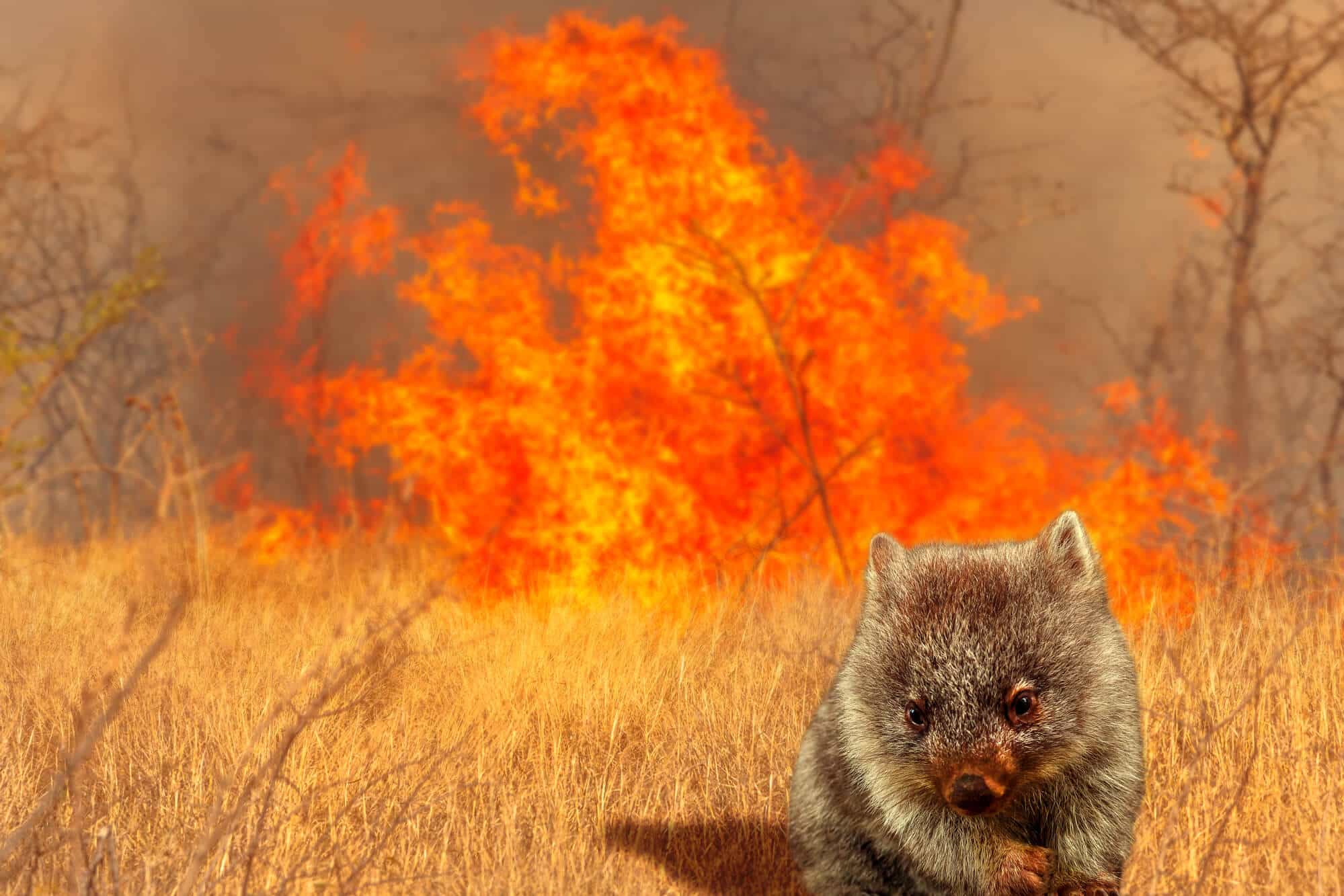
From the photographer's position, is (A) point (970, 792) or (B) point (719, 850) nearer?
(A) point (970, 792)

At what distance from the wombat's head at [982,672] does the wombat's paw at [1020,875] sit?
0.15 meters

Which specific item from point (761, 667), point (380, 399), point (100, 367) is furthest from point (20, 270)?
point (761, 667)

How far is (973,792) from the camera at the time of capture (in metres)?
2.98

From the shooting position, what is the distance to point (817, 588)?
832 cm

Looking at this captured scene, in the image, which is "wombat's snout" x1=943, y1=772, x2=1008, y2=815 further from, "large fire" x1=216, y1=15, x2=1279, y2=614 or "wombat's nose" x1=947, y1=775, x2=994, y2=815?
"large fire" x1=216, y1=15, x2=1279, y2=614

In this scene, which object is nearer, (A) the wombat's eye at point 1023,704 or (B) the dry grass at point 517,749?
(A) the wombat's eye at point 1023,704

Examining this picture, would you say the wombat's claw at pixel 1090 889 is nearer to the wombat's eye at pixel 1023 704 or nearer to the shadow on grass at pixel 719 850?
the wombat's eye at pixel 1023 704

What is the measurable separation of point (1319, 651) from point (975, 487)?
5.93 meters

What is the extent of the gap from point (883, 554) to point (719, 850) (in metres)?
1.40

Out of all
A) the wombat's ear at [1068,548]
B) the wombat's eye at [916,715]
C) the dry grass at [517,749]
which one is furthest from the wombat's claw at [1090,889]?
the wombat's ear at [1068,548]

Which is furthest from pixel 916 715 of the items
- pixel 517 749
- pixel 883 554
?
pixel 517 749

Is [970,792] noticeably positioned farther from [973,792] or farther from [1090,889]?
[1090,889]

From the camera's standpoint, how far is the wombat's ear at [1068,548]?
3.40m

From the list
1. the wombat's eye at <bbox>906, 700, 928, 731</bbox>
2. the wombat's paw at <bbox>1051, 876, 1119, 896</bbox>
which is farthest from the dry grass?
the wombat's eye at <bbox>906, 700, 928, 731</bbox>
